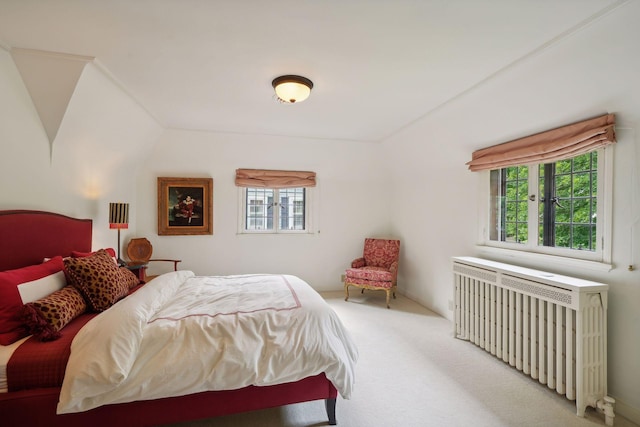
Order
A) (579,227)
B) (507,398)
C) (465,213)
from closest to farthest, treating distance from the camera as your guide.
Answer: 1. (507,398)
2. (579,227)
3. (465,213)

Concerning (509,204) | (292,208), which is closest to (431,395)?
(509,204)

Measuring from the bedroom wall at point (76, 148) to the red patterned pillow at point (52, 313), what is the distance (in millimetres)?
959

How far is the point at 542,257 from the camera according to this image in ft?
8.25

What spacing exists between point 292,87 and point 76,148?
2157 millimetres

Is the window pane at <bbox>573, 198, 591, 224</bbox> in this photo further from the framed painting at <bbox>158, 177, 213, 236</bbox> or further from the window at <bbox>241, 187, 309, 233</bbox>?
the framed painting at <bbox>158, 177, 213, 236</bbox>

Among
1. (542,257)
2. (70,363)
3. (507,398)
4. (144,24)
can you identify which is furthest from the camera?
(542,257)

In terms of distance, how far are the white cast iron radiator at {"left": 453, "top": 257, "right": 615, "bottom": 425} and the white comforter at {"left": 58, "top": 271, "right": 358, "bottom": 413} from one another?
4.88 ft

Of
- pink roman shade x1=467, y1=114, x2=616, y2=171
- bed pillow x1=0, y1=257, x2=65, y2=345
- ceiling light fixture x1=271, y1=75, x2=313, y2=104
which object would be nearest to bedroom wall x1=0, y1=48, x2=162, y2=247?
bed pillow x1=0, y1=257, x2=65, y2=345

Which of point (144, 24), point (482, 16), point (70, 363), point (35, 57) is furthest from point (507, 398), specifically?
point (35, 57)

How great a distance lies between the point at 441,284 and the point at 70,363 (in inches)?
148

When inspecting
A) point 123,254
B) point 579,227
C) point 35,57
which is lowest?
point 123,254

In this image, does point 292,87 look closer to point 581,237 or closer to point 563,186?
point 563,186

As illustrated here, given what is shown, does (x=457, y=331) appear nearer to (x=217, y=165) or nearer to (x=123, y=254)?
(x=217, y=165)

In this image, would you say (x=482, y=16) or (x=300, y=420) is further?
(x=300, y=420)
